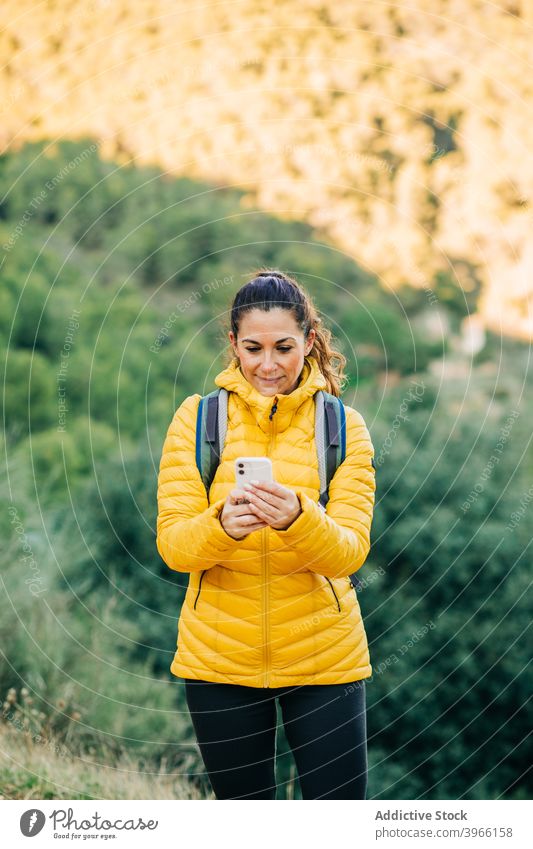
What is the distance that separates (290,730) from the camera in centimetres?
287

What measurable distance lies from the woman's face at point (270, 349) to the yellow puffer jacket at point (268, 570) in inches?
1.9

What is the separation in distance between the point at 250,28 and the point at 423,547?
8079mm

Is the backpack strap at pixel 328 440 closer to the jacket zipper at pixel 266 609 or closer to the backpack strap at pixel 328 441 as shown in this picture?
the backpack strap at pixel 328 441

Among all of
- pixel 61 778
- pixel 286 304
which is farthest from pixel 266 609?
pixel 61 778

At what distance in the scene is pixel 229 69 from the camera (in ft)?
42.1

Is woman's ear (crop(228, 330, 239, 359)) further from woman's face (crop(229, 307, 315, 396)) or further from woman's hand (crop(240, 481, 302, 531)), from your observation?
woman's hand (crop(240, 481, 302, 531))

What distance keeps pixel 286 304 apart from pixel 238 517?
0.73 metres

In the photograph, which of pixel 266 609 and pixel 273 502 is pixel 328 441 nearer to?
pixel 273 502
